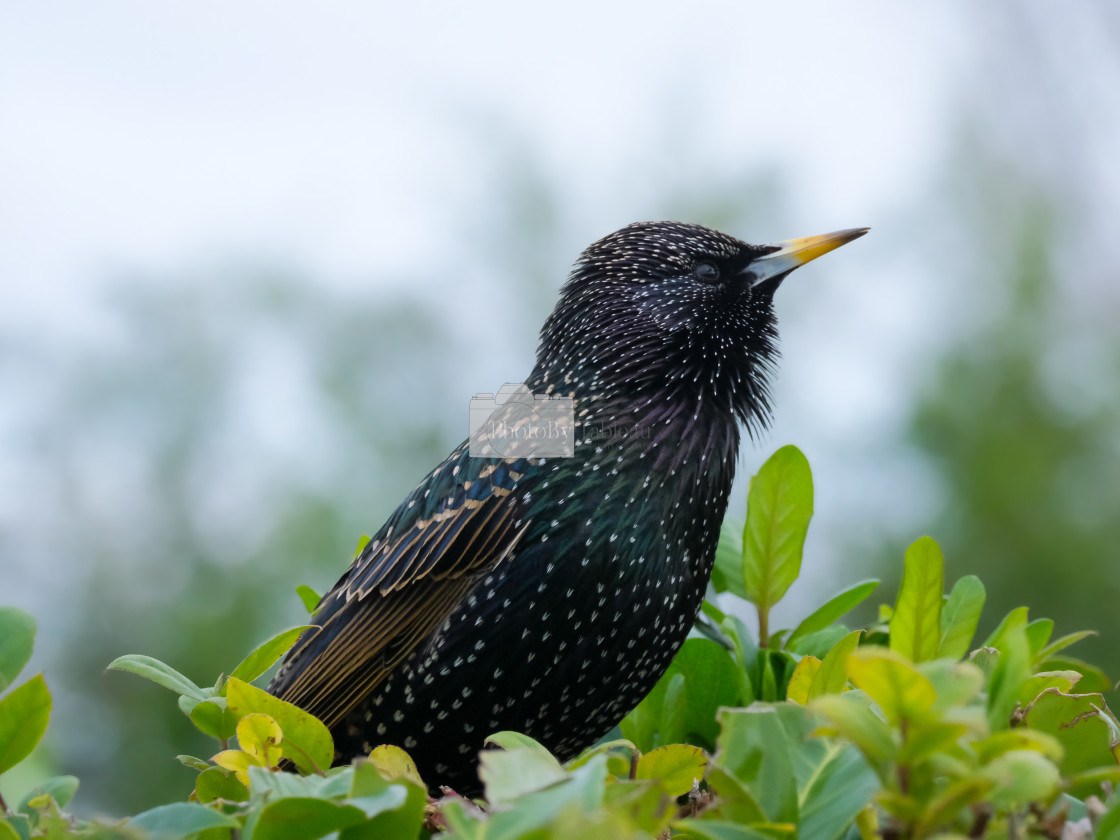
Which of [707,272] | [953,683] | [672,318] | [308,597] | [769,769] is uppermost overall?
[707,272]

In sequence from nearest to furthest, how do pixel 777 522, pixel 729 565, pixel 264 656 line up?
pixel 264 656, pixel 777 522, pixel 729 565

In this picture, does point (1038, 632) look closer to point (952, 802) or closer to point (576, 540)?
point (576, 540)

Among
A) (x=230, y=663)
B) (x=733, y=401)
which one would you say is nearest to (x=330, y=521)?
(x=230, y=663)

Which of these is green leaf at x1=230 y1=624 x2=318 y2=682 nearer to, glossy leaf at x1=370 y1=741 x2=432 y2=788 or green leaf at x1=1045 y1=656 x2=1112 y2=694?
glossy leaf at x1=370 y1=741 x2=432 y2=788

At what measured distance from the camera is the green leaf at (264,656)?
53.9 inches

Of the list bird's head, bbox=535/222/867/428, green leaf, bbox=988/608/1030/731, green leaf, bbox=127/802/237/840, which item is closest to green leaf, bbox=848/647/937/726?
green leaf, bbox=988/608/1030/731

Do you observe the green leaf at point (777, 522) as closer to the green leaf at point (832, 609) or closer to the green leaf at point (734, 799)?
the green leaf at point (832, 609)

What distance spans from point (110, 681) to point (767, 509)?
265 inches

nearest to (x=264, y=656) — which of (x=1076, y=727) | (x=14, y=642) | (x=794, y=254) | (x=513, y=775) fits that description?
(x=14, y=642)

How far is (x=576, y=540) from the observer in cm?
175

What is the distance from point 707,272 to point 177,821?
1642 millimetres

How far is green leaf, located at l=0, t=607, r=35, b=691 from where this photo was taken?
107 cm

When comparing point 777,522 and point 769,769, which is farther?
point 777,522

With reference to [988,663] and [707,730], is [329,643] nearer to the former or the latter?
[707,730]
